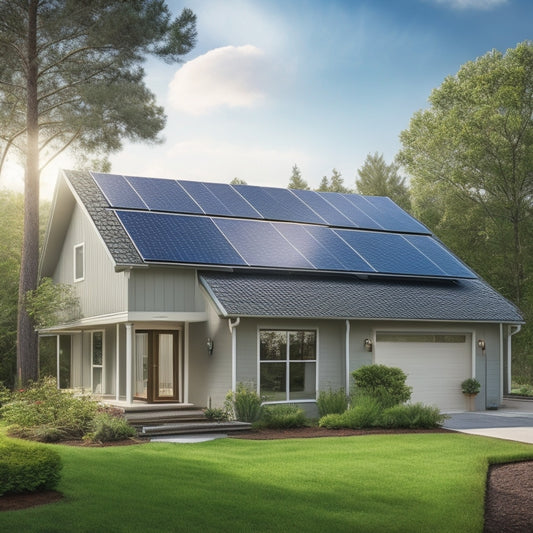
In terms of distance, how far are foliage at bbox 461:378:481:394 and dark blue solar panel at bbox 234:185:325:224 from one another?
20.5ft

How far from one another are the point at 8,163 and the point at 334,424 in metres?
16.4

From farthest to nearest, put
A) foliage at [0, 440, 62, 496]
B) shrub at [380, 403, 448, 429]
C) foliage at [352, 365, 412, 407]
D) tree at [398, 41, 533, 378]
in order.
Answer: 1. tree at [398, 41, 533, 378]
2. foliage at [352, 365, 412, 407]
3. shrub at [380, 403, 448, 429]
4. foliage at [0, 440, 62, 496]

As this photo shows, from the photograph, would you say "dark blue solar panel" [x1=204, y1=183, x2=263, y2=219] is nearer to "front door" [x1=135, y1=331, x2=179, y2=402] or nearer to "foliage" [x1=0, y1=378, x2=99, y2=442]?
"front door" [x1=135, y1=331, x2=179, y2=402]

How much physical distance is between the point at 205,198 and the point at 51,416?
8.85 metres

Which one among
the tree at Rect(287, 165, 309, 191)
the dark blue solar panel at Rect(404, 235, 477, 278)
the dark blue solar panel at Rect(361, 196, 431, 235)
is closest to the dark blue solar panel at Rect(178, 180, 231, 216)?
the dark blue solar panel at Rect(361, 196, 431, 235)

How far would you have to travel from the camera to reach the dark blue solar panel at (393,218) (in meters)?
24.4

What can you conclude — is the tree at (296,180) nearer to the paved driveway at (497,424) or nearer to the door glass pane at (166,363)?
the paved driveway at (497,424)

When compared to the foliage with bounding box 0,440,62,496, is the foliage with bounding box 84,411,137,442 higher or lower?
lower

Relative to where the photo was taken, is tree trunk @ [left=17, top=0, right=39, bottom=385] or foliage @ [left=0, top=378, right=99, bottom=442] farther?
tree trunk @ [left=17, top=0, right=39, bottom=385]

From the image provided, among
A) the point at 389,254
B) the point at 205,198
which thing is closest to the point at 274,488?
the point at 389,254

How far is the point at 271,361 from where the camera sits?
1802cm

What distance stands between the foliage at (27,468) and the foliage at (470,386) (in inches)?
531

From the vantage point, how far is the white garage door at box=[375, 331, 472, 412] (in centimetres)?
1973

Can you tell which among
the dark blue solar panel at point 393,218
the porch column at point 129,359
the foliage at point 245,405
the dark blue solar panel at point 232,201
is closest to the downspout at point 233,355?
the foliage at point 245,405
